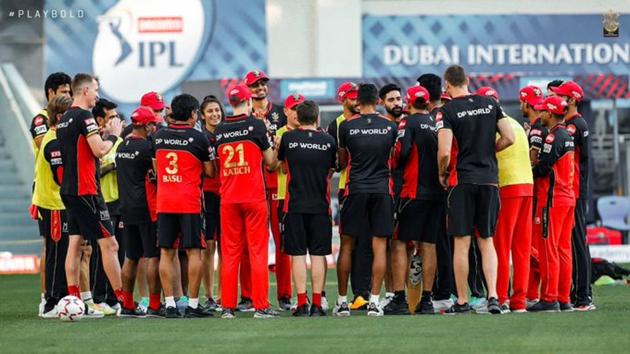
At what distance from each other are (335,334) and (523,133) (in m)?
3.69

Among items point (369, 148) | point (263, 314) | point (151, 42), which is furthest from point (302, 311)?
point (151, 42)

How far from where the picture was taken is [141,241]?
16812 millimetres

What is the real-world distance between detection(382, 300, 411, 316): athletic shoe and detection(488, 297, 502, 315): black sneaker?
1022 mm

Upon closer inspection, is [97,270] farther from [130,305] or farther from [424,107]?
[424,107]

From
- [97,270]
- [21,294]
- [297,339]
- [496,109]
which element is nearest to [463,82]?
[496,109]

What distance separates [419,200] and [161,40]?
22744 millimetres

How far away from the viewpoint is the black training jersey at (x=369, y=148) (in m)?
16.0

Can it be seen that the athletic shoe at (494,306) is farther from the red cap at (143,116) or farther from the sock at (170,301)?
the red cap at (143,116)

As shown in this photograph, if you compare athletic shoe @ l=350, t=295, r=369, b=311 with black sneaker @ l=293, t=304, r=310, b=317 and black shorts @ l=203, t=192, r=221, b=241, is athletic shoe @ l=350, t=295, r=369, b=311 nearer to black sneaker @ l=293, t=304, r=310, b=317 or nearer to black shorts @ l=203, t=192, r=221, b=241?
black sneaker @ l=293, t=304, r=310, b=317

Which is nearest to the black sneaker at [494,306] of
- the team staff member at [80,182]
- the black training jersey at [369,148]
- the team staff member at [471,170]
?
the team staff member at [471,170]

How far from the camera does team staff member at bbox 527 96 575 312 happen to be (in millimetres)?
15977

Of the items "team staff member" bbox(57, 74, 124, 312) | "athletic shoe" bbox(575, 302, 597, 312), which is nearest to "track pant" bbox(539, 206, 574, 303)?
"athletic shoe" bbox(575, 302, 597, 312)

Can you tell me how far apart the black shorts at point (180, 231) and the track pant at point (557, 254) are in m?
3.30

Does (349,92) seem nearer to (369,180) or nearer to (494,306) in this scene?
(369,180)
